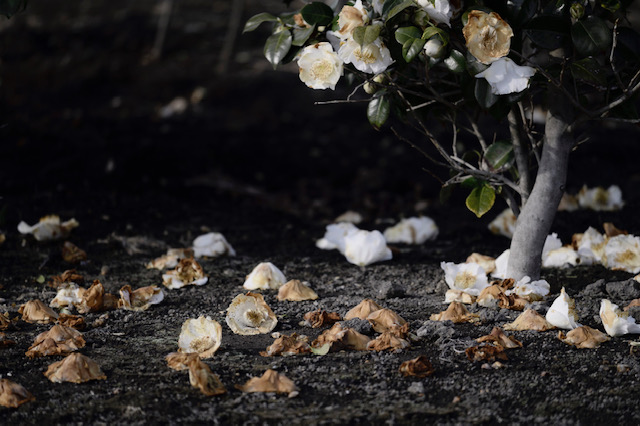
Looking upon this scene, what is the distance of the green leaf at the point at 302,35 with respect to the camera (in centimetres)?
252

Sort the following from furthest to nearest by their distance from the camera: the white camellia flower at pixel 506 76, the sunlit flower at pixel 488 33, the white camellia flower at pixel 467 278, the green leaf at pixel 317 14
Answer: the white camellia flower at pixel 467 278, the green leaf at pixel 317 14, the white camellia flower at pixel 506 76, the sunlit flower at pixel 488 33

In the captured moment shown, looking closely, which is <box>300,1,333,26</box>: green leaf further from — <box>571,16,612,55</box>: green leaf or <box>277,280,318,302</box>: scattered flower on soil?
<box>277,280,318,302</box>: scattered flower on soil

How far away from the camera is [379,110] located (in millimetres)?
2580

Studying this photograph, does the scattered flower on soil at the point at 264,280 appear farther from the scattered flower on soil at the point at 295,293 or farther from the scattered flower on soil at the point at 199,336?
the scattered flower on soil at the point at 199,336

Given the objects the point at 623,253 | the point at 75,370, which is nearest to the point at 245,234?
the point at 623,253

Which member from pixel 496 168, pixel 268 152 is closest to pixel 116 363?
pixel 496 168

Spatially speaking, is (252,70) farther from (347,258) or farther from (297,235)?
(347,258)

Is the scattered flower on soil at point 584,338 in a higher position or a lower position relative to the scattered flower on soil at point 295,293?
higher

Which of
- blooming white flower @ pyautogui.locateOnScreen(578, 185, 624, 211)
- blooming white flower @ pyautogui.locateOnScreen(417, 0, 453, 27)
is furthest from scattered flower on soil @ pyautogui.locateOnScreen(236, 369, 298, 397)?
blooming white flower @ pyautogui.locateOnScreen(578, 185, 624, 211)

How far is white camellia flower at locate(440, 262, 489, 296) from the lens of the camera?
278 cm

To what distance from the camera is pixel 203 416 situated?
5.93 feet

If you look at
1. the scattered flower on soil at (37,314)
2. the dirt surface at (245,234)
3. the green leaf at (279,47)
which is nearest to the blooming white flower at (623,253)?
the dirt surface at (245,234)

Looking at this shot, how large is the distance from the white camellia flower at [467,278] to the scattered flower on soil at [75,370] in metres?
1.38

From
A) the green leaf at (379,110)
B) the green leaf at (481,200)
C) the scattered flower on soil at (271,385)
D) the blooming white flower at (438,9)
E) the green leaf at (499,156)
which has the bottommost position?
the scattered flower on soil at (271,385)
